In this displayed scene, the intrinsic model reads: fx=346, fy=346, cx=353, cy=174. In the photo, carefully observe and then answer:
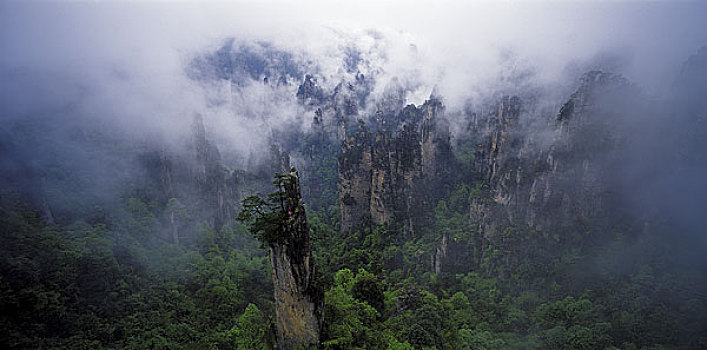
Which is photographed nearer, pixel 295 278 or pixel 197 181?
pixel 295 278

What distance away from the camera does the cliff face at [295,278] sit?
1582 centimetres

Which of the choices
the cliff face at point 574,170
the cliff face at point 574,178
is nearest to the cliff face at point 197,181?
the cliff face at point 574,178

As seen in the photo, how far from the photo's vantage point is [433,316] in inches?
1006

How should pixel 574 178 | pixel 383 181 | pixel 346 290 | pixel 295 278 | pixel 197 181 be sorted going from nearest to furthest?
pixel 295 278, pixel 346 290, pixel 574 178, pixel 197 181, pixel 383 181

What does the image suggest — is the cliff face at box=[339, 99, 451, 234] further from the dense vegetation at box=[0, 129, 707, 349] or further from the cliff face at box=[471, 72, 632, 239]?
the cliff face at box=[471, 72, 632, 239]

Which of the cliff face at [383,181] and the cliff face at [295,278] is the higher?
the cliff face at [383,181]

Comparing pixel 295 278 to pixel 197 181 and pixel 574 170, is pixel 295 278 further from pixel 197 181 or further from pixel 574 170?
pixel 574 170

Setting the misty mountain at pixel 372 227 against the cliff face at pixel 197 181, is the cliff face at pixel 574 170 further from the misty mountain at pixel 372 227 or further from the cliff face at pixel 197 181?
the cliff face at pixel 197 181

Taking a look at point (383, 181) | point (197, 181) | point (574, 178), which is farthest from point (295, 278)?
point (574, 178)

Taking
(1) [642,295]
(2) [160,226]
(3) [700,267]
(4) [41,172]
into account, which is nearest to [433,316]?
(1) [642,295]

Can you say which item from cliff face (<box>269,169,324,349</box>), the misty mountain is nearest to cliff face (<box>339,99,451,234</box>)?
the misty mountain

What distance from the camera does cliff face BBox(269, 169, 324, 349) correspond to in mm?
15820

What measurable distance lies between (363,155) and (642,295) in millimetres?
38661

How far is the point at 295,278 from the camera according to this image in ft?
53.9
